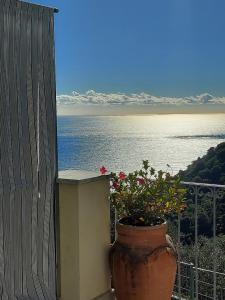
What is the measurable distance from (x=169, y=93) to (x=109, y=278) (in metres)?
20.2

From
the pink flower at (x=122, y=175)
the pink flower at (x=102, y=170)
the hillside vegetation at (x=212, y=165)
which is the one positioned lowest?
the hillside vegetation at (x=212, y=165)

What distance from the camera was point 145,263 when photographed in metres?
2.94

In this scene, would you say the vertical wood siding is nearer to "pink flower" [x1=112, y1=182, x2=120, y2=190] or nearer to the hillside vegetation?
"pink flower" [x1=112, y1=182, x2=120, y2=190]

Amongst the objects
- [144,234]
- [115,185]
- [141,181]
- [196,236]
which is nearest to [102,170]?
[115,185]

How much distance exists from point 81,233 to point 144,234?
0.41 meters

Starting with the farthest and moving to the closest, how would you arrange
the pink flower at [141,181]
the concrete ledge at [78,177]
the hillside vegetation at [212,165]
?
the hillside vegetation at [212,165], the pink flower at [141,181], the concrete ledge at [78,177]

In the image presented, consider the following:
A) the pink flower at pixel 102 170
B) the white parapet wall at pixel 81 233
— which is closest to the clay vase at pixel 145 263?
the white parapet wall at pixel 81 233

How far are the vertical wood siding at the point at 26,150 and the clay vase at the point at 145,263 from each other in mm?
478

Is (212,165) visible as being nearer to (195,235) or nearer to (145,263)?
(195,235)

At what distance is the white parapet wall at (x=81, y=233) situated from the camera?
9.70ft

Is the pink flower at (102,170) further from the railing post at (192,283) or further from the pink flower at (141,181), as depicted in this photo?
the railing post at (192,283)

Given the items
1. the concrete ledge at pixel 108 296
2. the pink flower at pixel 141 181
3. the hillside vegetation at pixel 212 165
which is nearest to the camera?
the pink flower at pixel 141 181

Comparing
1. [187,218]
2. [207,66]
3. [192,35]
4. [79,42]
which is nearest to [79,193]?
[187,218]

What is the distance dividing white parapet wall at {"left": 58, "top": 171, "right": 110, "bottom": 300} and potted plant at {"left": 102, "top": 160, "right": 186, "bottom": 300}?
0.12 meters
